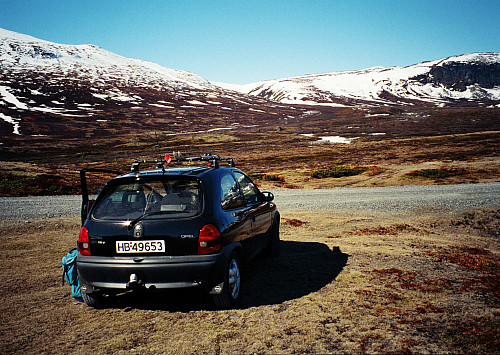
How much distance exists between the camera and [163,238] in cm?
416

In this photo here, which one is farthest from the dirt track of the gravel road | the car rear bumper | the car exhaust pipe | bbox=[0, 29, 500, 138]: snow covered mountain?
bbox=[0, 29, 500, 138]: snow covered mountain

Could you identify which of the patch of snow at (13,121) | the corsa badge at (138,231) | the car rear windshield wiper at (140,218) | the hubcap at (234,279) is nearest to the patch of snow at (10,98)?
the patch of snow at (13,121)

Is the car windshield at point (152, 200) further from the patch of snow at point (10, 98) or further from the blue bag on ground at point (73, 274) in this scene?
the patch of snow at point (10, 98)

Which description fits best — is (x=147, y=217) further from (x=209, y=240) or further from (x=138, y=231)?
(x=209, y=240)

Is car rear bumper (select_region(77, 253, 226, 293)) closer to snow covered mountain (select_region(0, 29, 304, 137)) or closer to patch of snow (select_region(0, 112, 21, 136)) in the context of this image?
snow covered mountain (select_region(0, 29, 304, 137))

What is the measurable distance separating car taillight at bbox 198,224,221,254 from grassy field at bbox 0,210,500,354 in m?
0.62

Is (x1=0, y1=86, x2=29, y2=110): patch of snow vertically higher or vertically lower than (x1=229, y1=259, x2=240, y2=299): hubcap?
higher

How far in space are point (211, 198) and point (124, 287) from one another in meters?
1.46

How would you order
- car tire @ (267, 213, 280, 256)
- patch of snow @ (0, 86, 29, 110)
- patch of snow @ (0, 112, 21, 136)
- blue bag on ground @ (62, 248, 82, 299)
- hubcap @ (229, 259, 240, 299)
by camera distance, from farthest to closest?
patch of snow @ (0, 86, 29, 110) < patch of snow @ (0, 112, 21, 136) < car tire @ (267, 213, 280, 256) < blue bag on ground @ (62, 248, 82, 299) < hubcap @ (229, 259, 240, 299)

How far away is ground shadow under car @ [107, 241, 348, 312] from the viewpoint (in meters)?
4.77

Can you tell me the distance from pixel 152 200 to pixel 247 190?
1.77 meters

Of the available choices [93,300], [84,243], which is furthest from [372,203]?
[84,243]

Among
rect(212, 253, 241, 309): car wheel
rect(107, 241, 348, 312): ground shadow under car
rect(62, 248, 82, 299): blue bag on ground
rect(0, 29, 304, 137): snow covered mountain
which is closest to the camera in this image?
rect(212, 253, 241, 309): car wheel

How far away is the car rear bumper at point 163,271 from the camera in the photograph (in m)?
4.09
